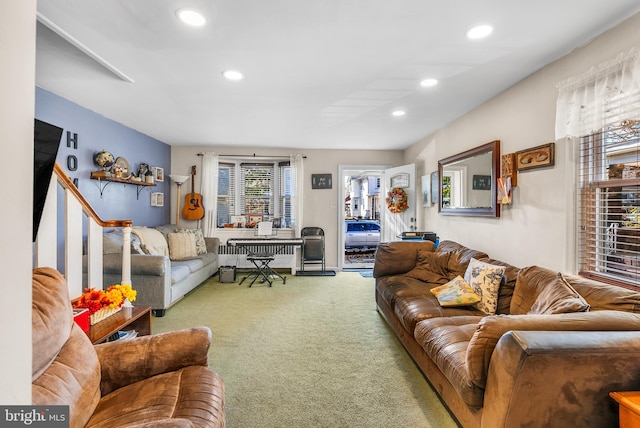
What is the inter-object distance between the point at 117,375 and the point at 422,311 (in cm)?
195

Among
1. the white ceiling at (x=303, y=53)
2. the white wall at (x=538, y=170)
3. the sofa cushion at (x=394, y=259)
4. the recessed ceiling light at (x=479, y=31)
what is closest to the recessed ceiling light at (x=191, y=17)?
the white ceiling at (x=303, y=53)

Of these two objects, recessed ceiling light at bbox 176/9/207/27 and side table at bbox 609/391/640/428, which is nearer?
side table at bbox 609/391/640/428

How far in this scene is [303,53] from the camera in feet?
7.27

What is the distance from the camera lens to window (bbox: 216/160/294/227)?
5789mm

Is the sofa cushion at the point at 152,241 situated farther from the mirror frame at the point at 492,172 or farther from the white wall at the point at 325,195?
the mirror frame at the point at 492,172

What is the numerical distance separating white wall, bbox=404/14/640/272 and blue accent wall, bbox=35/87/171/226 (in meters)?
4.47

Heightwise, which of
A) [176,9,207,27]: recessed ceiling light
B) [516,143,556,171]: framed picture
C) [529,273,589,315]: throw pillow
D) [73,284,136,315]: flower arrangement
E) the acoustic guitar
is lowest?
[73,284,136,315]: flower arrangement

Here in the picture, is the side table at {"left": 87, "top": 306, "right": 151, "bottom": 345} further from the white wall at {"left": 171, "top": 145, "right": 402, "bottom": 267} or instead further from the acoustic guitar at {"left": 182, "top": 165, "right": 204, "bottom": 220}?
the white wall at {"left": 171, "top": 145, "right": 402, "bottom": 267}

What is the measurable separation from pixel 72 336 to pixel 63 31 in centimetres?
191

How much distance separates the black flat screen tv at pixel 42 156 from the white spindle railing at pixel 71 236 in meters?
0.34

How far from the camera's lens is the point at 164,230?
4.71 m

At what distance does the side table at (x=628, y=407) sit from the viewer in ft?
3.55

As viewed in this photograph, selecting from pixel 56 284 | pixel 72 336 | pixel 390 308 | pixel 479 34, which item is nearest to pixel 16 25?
pixel 56 284

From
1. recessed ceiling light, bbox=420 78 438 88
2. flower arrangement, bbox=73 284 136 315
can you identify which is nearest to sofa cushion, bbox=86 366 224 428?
flower arrangement, bbox=73 284 136 315
